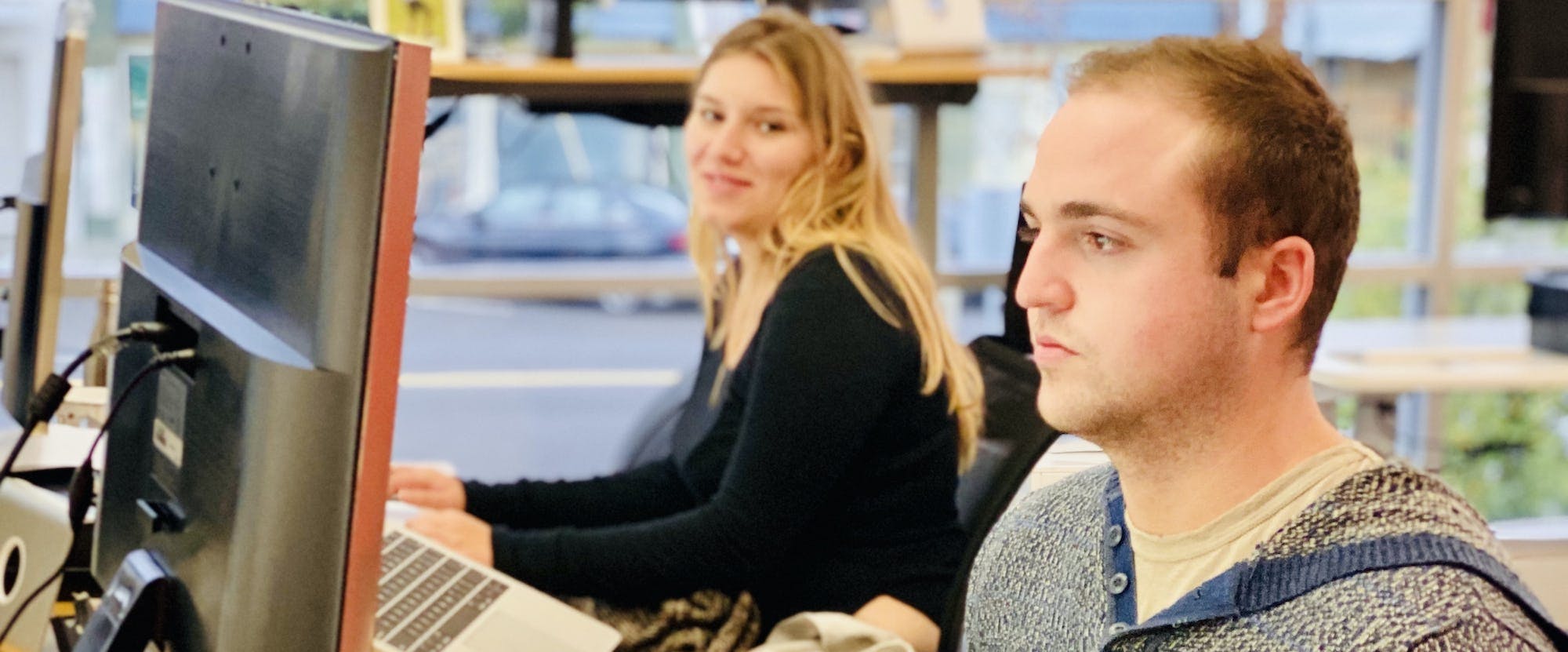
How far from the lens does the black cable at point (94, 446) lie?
35.9 inches

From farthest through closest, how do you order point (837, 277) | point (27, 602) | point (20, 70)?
point (20, 70)
point (837, 277)
point (27, 602)

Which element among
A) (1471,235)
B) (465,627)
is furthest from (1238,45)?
(1471,235)

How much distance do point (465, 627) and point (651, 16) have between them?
2801mm

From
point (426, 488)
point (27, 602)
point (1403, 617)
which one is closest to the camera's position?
point (1403, 617)

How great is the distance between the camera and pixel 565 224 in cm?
409

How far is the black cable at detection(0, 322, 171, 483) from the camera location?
95 centimetres

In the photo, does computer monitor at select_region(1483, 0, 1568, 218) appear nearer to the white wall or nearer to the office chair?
the office chair

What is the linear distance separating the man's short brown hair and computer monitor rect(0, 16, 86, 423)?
3.47 feet

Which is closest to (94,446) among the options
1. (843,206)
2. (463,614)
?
(463,614)

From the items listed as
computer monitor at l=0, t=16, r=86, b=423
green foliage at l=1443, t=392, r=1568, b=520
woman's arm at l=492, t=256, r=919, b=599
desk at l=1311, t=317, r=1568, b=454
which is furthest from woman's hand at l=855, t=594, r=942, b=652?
green foliage at l=1443, t=392, r=1568, b=520

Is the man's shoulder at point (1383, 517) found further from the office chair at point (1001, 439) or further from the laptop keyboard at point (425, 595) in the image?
the laptop keyboard at point (425, 595)

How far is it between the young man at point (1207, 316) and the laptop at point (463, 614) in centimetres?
52

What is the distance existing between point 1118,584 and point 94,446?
67 centimetres

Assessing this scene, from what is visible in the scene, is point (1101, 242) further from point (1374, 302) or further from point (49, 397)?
point (1374, 302)
